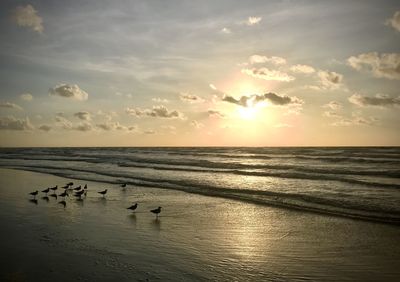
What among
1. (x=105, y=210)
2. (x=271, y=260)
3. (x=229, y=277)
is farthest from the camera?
(x=105, y=210)

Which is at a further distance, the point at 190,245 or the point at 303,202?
the point at 303,202

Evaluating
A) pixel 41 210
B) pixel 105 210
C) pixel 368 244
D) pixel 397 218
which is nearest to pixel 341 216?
pixel 397 218

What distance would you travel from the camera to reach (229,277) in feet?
26.8

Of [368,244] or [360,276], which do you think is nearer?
[360,276]

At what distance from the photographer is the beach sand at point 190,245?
27.5 feet

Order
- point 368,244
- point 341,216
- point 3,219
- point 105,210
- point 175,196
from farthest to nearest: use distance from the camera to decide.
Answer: point 175,196
point 105,210
point 341,216
point 3,219
point 368,244

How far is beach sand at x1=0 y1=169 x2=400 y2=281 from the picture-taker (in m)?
8.38

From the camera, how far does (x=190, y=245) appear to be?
1063cm

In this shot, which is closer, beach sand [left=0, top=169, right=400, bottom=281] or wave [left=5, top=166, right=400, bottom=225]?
beach sand [left=0, top=169, right=400, bottom=281]

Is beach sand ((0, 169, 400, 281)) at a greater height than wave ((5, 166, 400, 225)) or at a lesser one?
lesser

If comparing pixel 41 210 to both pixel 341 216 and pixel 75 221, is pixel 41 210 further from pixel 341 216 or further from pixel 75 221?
pixel 341 216

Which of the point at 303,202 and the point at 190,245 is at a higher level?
the point at 303,202

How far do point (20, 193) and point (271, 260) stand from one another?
1625 centimetres

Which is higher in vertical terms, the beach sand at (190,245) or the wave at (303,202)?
the wave at (303,202)
